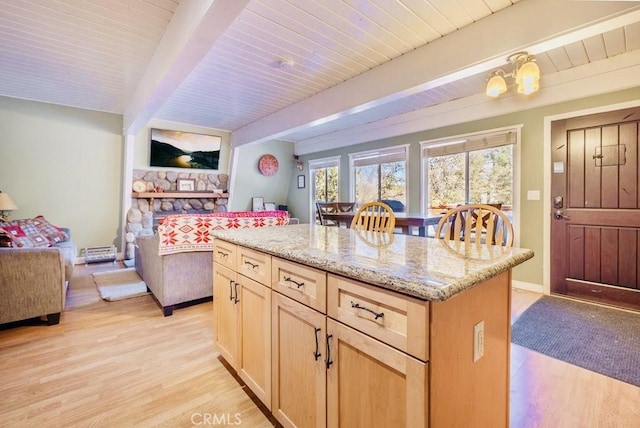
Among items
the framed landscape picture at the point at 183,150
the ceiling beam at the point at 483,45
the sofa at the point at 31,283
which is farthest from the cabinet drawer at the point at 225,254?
the framed landscape picture at the point at 183,150

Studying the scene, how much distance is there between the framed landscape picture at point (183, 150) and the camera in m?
5.25

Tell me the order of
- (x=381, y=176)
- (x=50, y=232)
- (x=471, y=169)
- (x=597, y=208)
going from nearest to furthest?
(x=597, y=208), (x=50, y=232), (x=471, y=169), (x=381, y=176)

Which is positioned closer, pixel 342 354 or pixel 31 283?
pixel 342 354

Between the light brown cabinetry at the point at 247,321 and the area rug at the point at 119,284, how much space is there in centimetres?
198

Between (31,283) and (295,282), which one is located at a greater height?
(295,282)

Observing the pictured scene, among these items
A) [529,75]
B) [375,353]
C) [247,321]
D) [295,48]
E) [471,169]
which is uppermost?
[295,48]

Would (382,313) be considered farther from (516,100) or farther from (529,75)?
(516,100)

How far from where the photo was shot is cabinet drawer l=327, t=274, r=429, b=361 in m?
0.75

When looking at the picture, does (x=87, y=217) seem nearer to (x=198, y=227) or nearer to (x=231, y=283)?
(x=198, y=227)

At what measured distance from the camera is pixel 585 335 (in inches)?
91.4

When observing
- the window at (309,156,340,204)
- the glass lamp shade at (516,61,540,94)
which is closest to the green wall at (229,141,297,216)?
the window at (309,156,340,204)

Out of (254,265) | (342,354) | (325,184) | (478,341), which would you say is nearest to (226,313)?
(254,265)

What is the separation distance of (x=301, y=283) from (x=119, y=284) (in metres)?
3.48

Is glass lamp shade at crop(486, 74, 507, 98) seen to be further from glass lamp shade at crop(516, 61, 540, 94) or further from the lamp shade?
the lamp shade
